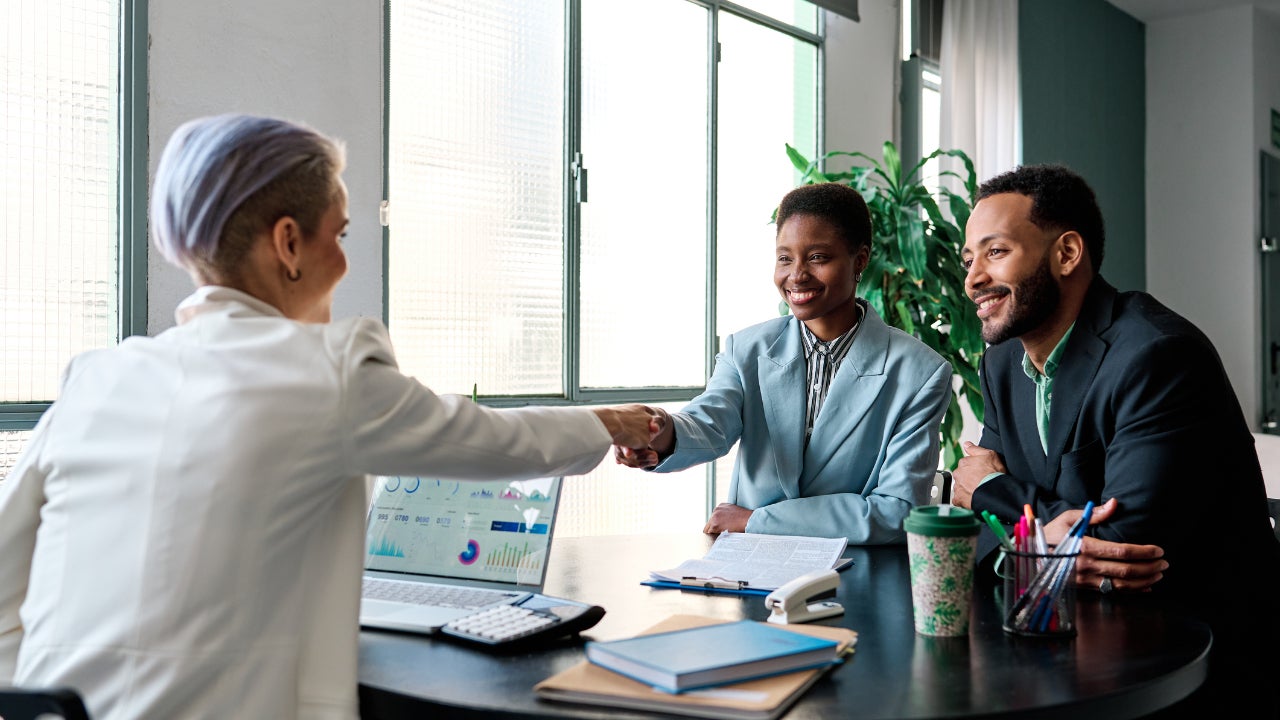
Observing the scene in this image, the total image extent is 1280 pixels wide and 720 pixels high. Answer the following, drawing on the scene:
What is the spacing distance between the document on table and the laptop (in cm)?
25

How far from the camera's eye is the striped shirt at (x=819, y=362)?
7.62ft

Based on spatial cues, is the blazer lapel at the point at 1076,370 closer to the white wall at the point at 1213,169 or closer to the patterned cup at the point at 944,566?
the patterned cup at the point at 944,566

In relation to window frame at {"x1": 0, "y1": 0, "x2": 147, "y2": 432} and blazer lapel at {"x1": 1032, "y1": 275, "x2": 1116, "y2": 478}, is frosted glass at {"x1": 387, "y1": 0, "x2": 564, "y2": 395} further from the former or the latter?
blazer lapel at {"x1": 1032, "y1": 275, "x2": 1116, "y2": 478}

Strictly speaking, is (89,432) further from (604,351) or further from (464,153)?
(604,351)

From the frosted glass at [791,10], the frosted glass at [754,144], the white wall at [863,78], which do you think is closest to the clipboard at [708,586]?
the frosted glass at [754,144]

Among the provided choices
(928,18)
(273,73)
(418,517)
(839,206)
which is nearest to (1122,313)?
(839,206)

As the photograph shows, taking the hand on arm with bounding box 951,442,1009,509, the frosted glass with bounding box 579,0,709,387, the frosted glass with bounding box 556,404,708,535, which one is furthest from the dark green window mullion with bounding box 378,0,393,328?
the hand on arm with bounding box 951,442,1009,509

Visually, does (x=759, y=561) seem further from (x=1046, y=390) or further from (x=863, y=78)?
(x=863, y=78)

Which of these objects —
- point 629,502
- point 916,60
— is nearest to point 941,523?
point 629,502

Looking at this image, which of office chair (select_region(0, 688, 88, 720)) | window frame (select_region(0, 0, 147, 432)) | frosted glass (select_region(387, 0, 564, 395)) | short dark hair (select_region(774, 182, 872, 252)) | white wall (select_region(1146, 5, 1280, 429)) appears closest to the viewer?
office chair (select_region(0, 688, 88, 720))

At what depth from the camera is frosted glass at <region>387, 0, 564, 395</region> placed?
10.7 feet

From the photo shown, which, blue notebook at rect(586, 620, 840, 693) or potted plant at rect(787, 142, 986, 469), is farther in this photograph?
potted plant at rect(787, 142, 986, 469)

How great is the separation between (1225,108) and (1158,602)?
5.82 metres

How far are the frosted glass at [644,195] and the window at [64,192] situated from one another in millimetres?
1689
